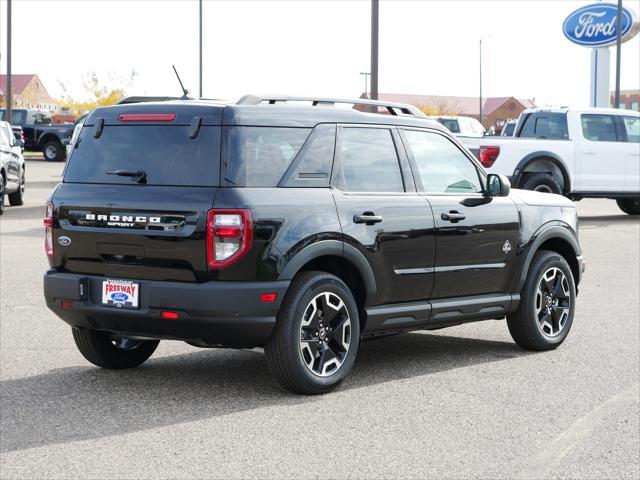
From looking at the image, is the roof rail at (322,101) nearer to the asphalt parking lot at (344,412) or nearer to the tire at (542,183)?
the asphalt parking lot at (344,412)

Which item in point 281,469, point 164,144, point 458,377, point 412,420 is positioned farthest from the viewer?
point 458,377

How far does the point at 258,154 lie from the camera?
698cm

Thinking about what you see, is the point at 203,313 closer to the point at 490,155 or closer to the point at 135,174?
the point at 135,174

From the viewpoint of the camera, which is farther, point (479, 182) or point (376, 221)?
point (479, 182)

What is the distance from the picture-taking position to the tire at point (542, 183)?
2047cm

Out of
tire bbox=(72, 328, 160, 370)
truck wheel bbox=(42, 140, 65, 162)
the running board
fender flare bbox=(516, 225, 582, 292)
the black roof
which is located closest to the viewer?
the black roof

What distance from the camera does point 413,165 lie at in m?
8.03

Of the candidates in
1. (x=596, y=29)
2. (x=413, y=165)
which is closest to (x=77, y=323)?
(x=413, y=165)

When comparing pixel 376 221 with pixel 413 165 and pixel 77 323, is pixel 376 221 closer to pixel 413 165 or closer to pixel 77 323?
pixel 413 165

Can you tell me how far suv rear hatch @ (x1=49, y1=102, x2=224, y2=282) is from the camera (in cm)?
677

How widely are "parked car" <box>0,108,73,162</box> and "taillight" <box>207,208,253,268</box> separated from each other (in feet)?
133

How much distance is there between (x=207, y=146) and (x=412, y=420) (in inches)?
79.6

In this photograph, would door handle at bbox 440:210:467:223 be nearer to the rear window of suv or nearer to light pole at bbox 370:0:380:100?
the rear window of suv

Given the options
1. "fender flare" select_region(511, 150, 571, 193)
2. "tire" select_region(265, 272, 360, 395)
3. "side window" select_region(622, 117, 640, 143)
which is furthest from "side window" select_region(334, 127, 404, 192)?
"side window" select_region(622, 117, 640, 143)
